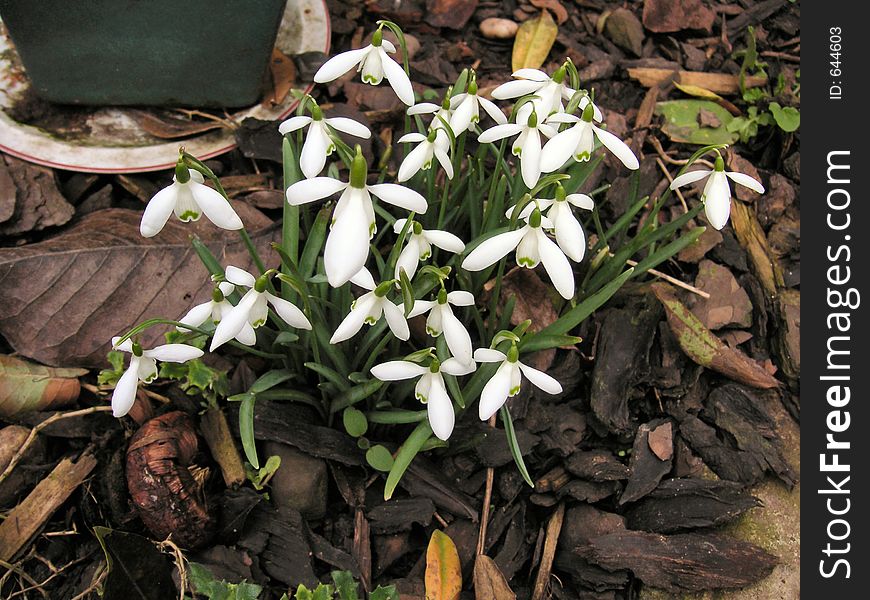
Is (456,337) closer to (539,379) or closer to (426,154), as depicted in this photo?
(539,379)

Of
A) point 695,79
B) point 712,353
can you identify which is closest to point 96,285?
point 712,353

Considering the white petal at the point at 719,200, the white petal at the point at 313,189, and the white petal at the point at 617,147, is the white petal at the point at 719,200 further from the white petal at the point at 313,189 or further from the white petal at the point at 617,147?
the white petal at the point at 313,189

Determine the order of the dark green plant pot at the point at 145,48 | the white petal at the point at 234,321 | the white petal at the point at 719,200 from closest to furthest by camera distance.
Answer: the white petal at the point at 234,321, the white petal at the point at 719,200, the dark green plant pot at the point at 145,48

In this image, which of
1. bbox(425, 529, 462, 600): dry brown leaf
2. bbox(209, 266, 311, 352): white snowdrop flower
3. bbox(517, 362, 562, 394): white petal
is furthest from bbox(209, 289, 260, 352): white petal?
bbox(425, 529, 462, 600): dry brown leaf

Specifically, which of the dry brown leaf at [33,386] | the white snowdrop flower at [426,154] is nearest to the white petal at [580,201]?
the white snowdrop flower at [426,154]

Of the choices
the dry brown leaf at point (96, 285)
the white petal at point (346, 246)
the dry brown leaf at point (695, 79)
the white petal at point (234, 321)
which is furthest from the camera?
the dry brown leaf at point (695, 79)

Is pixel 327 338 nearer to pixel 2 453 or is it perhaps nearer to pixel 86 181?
pixel 2 453
